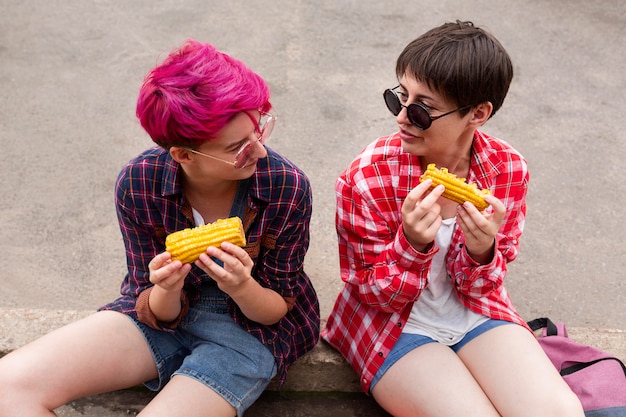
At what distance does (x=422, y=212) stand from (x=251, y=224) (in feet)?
2.36

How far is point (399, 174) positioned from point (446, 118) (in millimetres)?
309

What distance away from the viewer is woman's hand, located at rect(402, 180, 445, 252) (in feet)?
8.68

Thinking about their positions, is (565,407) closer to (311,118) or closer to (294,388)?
(294,388)

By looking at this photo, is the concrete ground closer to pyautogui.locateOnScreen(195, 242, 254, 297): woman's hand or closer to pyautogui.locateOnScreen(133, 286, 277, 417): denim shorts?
pyautogui.locateOnScreen(133, 286, 277, 417): denim shorts

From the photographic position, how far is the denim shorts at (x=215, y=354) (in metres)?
2.78

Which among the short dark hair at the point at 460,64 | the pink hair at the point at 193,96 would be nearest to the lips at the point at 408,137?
the short dark hair at the point at 460,64

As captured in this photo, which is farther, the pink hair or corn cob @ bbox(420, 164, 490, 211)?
corn cob @ bbox(420, 164, 490, 211)

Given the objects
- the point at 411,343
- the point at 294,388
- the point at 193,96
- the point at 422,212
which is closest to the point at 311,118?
the point at 294,388

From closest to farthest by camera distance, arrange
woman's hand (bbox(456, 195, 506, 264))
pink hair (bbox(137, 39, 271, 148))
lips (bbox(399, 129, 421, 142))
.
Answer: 1. pink hair (bbox(137, 39, 271, 148))
2. woman's hand (bbox(456, 195, 506, 264))
3. lips (bbox(399, 129, 421, 142))

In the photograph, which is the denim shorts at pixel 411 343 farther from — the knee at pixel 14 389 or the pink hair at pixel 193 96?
the knee at pixel 14 389

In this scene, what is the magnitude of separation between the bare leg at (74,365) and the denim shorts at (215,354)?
0.23 ft

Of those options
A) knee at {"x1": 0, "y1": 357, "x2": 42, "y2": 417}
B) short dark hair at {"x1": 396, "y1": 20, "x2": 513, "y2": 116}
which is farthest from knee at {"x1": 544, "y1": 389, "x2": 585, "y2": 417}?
knee at {"x1": 0, "y1": 357, "x2": 42, "y2": 417}

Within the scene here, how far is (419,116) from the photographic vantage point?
2.79 m

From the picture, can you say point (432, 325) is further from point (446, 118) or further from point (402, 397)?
point (446, 118)
